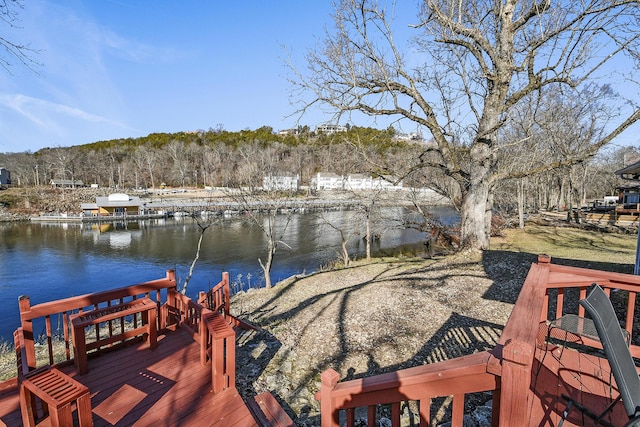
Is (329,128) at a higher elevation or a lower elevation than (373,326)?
higher

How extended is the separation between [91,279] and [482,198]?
18336 mm

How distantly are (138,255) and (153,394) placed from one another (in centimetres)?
2083

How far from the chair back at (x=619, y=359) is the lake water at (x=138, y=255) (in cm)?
1360

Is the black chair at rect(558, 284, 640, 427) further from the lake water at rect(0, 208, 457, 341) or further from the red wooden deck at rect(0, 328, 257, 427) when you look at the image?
the lake water at rect(0, 208, 457, 341)

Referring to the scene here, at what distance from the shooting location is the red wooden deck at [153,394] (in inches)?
122

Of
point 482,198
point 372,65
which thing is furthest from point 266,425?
point 372,65

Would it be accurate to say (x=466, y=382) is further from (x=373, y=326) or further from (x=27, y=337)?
(x=373, y=326)

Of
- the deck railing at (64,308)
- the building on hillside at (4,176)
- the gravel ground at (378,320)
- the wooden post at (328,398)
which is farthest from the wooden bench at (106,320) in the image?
the building on hillside at (4,176)

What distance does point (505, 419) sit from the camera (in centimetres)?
135

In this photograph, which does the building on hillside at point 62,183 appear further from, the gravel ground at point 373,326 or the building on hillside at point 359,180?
the gravel ground at point 373,326

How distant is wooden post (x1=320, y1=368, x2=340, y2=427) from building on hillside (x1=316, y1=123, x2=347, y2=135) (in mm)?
8022

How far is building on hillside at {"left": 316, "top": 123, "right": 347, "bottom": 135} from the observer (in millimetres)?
9360

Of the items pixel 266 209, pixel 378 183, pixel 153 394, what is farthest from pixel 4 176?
pixel 153 394

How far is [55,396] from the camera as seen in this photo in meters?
2.46
